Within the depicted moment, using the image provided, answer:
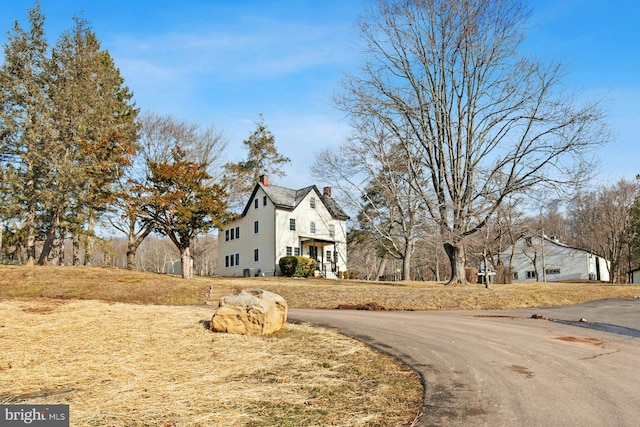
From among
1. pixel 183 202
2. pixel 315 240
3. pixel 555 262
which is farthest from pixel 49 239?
pixel 555 262

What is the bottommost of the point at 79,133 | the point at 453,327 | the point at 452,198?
the point at 453,327

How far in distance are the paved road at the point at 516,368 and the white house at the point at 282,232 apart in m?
23.9

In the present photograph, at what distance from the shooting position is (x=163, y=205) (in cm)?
2625

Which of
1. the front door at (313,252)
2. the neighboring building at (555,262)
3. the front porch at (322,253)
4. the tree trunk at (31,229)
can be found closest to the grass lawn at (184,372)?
the tree trunk at (31,229)

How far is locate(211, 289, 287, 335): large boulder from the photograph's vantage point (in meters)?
8.77

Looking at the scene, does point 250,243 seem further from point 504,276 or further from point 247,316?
point 247,316

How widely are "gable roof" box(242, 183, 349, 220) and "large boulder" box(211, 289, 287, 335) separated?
2626 centimetres

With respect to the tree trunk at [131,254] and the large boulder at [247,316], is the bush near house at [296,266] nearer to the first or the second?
the tree trunk at [131,254]

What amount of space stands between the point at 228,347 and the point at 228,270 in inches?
1330

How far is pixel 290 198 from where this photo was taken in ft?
126

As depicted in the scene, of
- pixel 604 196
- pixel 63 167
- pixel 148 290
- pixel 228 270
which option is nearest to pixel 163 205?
pixel 63 167

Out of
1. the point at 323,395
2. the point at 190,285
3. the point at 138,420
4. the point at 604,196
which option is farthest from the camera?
the point at 604,196

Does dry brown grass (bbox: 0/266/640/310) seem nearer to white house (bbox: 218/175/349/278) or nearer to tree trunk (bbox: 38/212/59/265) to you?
tree trunk (bbox: 38/212/59/265)

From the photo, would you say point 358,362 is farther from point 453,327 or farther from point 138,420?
point 453,327
